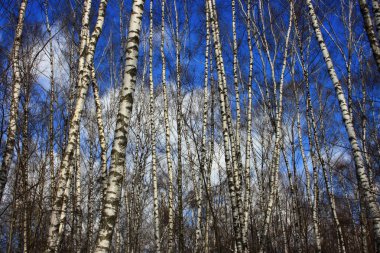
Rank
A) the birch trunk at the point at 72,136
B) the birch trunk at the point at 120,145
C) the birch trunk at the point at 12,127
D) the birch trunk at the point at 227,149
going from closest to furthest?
1. the birch trunk at the point at 120,145
2. the birch trunk at the point at 72,136
3. the birch trunk at the point at 12,127
4. the birch trunk at the point at 227,149

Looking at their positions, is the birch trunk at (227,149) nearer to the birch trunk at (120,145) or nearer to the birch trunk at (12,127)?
the birch trunk at (120,145)

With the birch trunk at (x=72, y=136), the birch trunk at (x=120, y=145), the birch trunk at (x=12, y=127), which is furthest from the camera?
the birch trunk at (x=12, y=127)

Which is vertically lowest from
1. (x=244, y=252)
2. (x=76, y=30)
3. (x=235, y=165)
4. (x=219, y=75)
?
(x=244, y=252)

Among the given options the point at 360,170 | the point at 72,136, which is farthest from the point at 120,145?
the point at 360,170

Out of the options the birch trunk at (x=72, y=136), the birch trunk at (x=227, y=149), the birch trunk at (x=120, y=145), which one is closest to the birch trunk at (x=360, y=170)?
the birch trunk at (x=227, y=149)

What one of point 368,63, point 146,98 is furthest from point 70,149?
point 368,63

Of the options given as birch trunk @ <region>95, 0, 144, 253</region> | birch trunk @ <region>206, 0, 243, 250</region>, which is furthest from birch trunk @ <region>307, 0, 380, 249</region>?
birch trunk @ <region>95, 0, 144, 253</region>

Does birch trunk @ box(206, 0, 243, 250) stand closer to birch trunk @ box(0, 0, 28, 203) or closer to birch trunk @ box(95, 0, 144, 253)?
birch trunk @ box(95, 0, 144, 253)

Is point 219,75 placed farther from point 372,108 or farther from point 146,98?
point 372,108

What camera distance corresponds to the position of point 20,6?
6055mm

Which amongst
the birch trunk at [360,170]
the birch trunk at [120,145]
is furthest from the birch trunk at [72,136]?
the birch trunk at [360,170]

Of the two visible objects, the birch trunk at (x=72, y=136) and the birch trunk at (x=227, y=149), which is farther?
the birch trunk at (x=227, y=149)

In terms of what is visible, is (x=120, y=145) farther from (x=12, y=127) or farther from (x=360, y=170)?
(x=360, y=170)

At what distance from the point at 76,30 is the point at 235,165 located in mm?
5207
